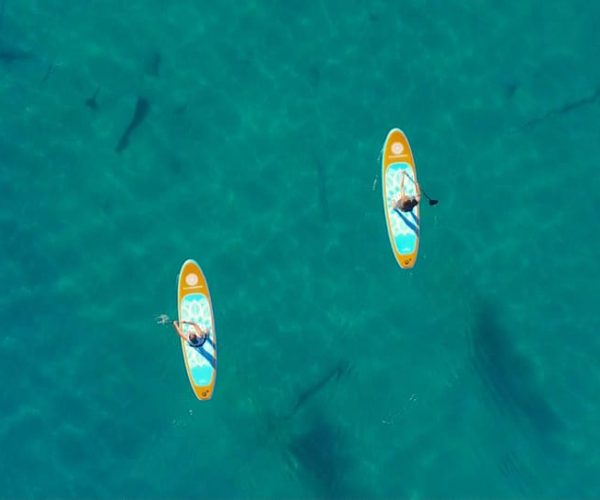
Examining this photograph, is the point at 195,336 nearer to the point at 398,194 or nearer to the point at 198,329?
the point at 198,329

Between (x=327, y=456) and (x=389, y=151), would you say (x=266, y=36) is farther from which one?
(x=327, y=456)

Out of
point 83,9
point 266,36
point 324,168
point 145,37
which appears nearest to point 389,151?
point 324,168

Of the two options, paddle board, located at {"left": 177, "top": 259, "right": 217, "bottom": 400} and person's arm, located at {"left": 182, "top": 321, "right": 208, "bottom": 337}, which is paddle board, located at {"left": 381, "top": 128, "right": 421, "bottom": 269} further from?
person's arm, located at {"left": 182, "top": 321, "right": 208, "bottom": 337}

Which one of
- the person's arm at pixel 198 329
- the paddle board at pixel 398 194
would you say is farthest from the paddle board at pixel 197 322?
the paddle board at pixel 398 194

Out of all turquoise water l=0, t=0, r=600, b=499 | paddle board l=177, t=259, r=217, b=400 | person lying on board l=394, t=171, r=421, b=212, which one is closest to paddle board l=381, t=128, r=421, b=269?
person lying on board l=394, t=171, r=421, b=212

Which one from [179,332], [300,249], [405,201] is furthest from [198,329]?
[405,201]
